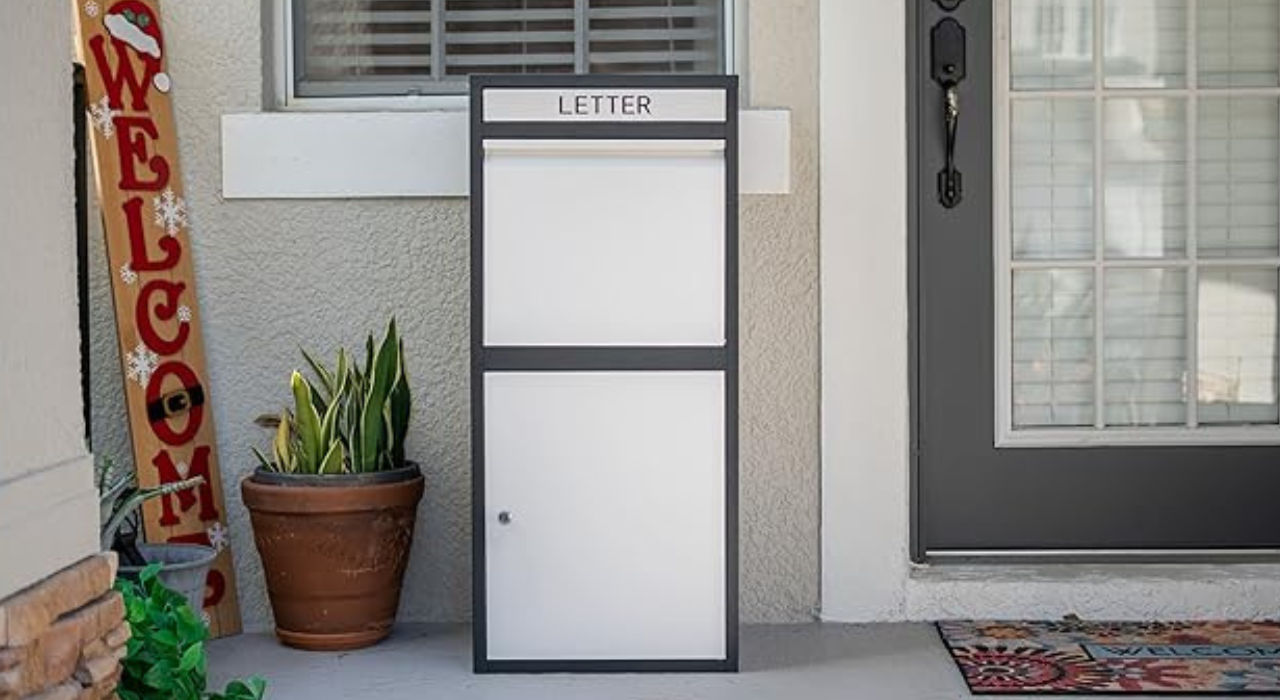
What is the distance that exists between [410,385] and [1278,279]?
2.43 metres

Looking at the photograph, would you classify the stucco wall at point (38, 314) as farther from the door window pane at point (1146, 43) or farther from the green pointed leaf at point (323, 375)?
the door window pane at point (1146, 43)

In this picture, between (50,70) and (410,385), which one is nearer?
(50,70)

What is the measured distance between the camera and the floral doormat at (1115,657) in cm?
421

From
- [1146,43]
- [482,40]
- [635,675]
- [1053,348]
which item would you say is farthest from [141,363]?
[1146,43]

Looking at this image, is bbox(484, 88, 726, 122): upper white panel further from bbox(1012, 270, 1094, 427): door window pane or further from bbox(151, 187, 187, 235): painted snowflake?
bbox(1012, 270, 1094, 427): door window pane

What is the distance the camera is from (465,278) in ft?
16.5

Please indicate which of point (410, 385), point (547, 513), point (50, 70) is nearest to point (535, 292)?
point (547, 513)

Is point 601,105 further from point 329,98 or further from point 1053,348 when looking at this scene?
point 1053,348

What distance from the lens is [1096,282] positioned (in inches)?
203

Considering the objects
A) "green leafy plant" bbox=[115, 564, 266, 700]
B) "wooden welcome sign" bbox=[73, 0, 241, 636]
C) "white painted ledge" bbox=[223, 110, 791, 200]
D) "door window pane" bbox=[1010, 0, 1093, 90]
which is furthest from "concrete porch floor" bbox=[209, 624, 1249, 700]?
"door window pane" bbox=[1010, 0, 1093, 90]

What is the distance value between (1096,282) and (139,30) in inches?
105

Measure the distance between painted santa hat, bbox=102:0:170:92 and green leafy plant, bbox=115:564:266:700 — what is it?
5.62 feet

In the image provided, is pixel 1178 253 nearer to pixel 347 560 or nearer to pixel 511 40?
pixel 511 40

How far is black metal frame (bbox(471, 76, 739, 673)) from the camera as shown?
432 cm
